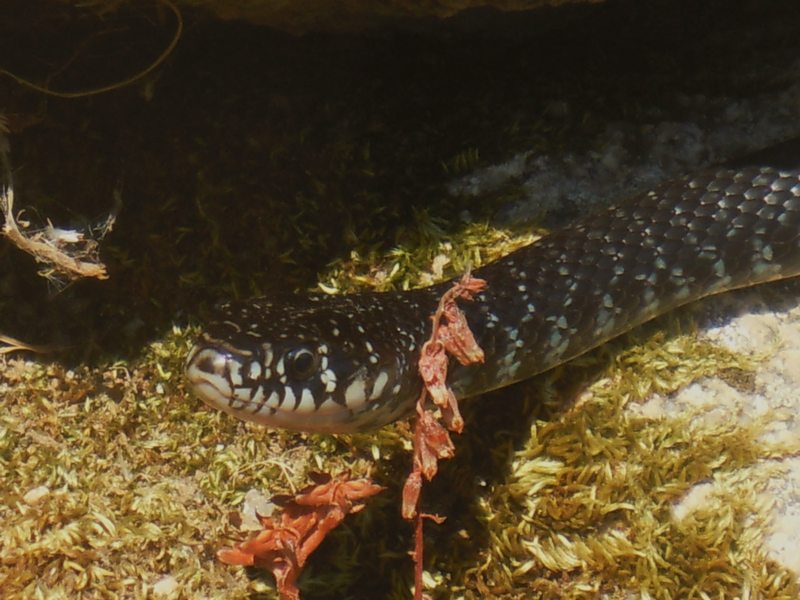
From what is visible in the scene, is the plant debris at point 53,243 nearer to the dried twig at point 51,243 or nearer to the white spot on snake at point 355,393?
the dried twig at point 51,243

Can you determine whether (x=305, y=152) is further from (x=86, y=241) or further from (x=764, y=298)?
(x=764, y=298)

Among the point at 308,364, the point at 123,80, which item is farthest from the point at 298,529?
the point at 123,80

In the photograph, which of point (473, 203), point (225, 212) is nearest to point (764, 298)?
point (473, 203)

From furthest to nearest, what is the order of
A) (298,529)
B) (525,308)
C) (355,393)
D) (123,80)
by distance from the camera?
(123,80), (525,308), (298,529), (355,393)

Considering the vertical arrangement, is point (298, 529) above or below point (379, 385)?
below

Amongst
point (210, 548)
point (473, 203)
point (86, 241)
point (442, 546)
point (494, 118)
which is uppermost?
point (494, 118)

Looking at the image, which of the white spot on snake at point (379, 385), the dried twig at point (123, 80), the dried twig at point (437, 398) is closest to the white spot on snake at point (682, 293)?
the dried twig at point (437, 398)

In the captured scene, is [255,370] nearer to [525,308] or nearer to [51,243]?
[525,308]
